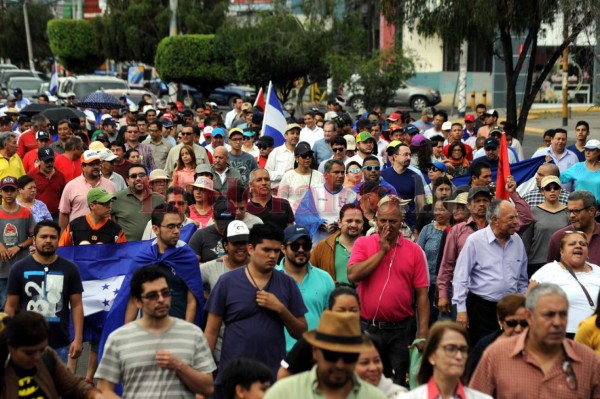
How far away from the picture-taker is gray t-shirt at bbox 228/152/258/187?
15.1 m

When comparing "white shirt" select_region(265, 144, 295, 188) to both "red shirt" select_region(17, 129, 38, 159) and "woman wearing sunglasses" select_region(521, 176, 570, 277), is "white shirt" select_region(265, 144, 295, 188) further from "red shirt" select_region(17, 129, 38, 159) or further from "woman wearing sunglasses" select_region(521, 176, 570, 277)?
"woman wearing sunglasses" select_region(521, 176, 570, 277)

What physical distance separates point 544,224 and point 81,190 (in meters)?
4.71

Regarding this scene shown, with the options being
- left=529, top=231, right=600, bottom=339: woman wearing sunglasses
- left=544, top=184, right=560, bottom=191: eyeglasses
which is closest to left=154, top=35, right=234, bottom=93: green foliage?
left=544, top=184, right=560, bottom=191: eyeglasses

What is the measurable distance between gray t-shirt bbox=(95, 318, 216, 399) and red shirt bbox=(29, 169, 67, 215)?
6936mm

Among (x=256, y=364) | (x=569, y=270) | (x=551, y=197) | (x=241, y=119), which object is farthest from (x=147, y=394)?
(x=241, y=119)

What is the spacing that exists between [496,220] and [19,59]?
236 feet

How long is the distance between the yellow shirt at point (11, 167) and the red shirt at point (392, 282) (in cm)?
672

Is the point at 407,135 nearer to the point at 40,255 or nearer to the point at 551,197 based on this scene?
the point at 551,197

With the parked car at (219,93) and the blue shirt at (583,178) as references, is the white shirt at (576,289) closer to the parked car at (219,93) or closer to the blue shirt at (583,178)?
the blue shirt at (583,178)

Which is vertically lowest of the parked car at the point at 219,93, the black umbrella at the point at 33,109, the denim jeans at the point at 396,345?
the parked car at the point at 219,93

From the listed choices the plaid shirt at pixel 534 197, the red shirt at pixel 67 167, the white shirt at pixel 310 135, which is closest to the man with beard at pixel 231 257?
the plaid shirt at pixel 534 197

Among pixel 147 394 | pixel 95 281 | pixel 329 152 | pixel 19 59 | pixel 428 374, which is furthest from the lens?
pixel 19 59

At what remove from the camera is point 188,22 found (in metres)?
49.1

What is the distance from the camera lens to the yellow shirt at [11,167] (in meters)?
14.4
